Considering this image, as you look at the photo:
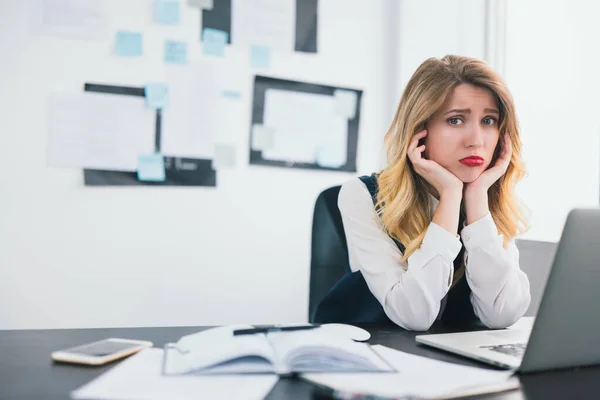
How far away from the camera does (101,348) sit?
91 centimetres

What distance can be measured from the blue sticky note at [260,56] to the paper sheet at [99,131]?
0.46 m

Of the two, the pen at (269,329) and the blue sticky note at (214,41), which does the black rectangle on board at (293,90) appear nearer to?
the blue sticky note at (214,41)

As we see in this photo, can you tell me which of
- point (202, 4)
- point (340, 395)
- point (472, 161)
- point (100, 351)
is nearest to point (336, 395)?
point (340, 395)

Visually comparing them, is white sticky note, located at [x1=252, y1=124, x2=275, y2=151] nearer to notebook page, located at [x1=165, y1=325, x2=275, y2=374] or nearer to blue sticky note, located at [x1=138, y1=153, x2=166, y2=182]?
blue sticky note, located at [x1=138, y1=153, x2=166, y2=182]

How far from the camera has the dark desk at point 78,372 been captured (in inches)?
29.0

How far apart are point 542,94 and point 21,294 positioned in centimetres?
205

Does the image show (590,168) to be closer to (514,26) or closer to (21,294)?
(514,26)

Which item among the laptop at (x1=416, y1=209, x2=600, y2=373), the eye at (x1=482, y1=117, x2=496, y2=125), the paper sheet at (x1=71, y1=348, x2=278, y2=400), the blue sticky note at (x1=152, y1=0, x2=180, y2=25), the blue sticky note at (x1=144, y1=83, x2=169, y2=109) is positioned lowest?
the paper sheet at (x1=71, y1=348, x2=278, y2=400)

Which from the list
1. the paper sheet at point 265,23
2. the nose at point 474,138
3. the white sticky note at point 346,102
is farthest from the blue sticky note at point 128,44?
the nose at point 474,138

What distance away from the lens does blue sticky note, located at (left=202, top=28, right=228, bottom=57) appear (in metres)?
2.25

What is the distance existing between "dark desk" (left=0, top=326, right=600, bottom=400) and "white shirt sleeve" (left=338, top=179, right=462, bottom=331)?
13 centimetres

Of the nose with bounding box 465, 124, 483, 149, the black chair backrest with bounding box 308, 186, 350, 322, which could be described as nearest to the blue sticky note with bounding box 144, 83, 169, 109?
the black chair backrest with bounding box 308, 186, 350, 322

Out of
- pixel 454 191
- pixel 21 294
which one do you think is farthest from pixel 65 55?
pixel 454 191

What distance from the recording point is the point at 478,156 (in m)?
1.40
